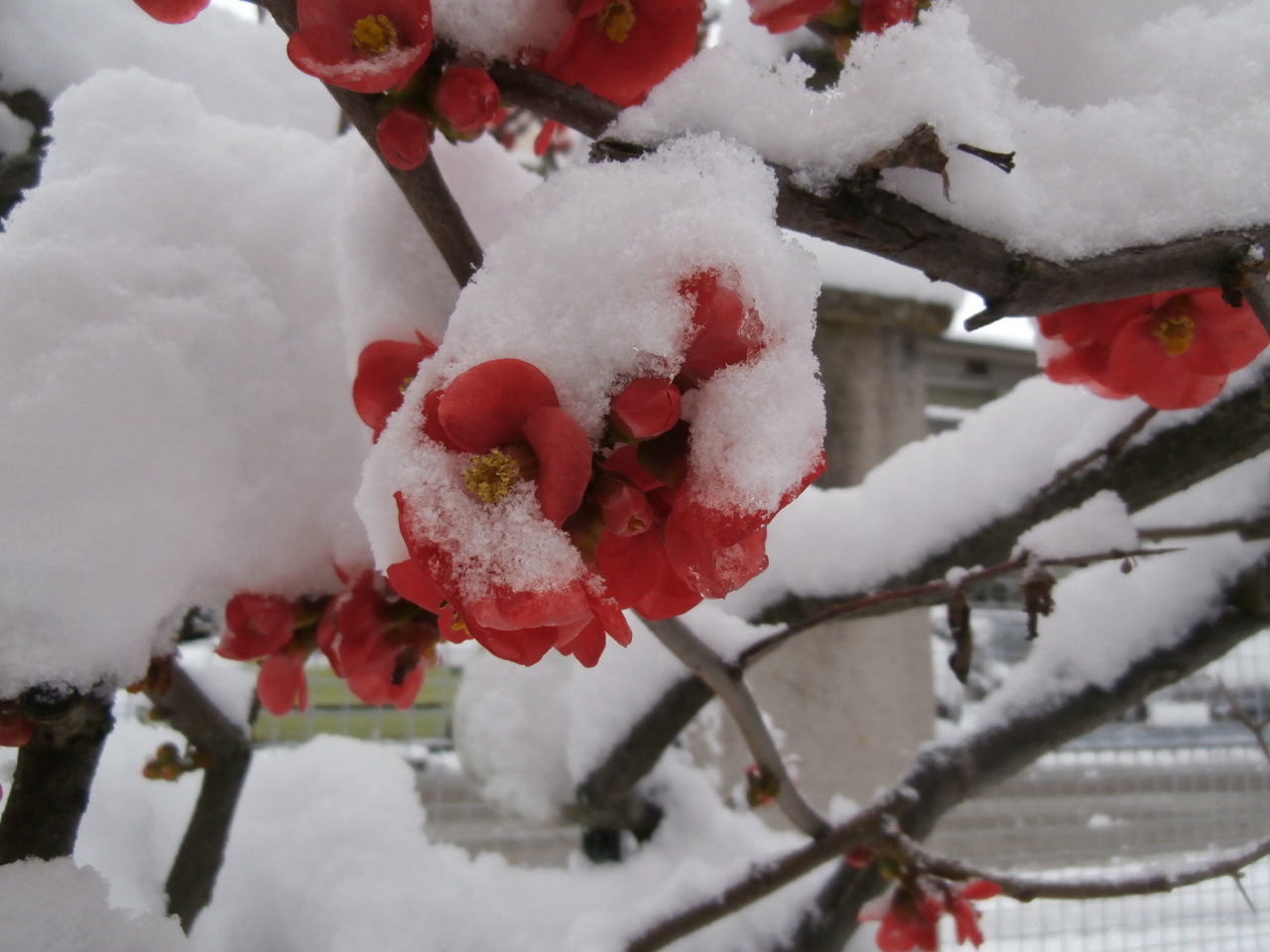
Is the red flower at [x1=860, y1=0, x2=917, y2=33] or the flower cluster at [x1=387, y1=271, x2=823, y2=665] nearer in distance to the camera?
the flower cluster at [x1=387, y1=271, x2=823, y2=665]

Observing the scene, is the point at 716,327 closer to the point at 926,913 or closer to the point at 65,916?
the point at 65,916

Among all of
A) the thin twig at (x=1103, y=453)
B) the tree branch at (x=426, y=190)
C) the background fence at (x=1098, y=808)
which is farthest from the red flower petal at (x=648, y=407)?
the background fence at (x=1098, y=808)

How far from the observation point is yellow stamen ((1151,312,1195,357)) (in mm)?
387

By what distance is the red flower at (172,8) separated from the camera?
0.32 meters

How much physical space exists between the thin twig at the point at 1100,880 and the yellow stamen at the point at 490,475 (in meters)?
0.56

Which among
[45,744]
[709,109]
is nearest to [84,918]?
[45,744]

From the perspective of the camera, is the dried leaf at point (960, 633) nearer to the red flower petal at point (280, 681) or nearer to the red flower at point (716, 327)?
the red flower at point (716, 327)

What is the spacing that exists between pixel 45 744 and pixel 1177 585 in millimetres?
793

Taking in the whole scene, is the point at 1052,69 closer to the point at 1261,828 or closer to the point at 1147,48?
the point at 1147,48

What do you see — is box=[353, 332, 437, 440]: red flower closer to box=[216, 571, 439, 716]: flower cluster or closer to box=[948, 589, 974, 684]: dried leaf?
box=[216, 571, 439, 716]: flower cluster

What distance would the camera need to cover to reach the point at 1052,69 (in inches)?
Answer: 14.7

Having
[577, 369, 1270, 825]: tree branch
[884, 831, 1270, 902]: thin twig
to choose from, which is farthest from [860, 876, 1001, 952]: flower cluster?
[577, 369, 1270, 825]: tree branch

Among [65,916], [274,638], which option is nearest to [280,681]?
[274,638]

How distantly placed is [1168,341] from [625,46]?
28 cm
